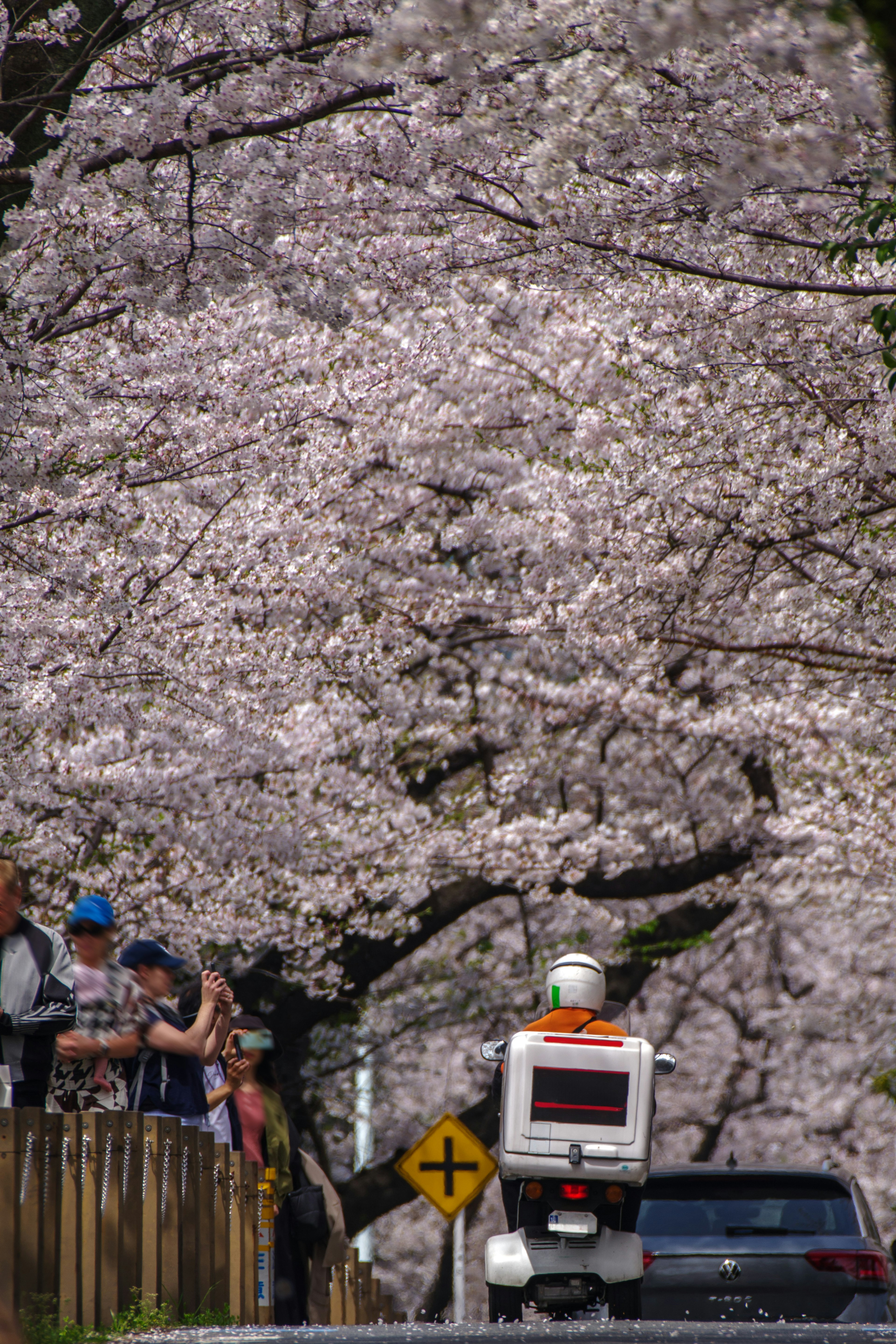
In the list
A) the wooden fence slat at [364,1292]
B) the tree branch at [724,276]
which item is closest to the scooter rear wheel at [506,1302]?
the tree branch at [724,276]

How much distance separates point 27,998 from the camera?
611 centimetres

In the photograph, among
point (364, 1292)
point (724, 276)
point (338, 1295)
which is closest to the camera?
point (724, 276)

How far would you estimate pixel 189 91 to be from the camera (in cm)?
727

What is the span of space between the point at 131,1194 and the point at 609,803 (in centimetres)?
1112

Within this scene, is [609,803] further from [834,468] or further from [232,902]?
[834,468]

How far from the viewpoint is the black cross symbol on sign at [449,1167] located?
13422 mm

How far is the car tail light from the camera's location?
308 inches

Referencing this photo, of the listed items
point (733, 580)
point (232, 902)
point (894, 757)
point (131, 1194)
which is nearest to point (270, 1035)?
point (131, 1194)

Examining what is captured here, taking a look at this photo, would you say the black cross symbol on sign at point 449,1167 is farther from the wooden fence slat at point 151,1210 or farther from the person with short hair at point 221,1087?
the wooden fence slat at point 151,1210

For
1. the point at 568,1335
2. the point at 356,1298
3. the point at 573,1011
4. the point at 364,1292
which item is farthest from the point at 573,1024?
the point at 364,1292

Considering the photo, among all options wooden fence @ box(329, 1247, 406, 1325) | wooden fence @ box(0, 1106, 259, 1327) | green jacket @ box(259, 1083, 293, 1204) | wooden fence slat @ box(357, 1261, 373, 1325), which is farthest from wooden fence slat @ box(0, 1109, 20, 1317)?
wooden fence slat @ box(357, 1261, 373, 1325)

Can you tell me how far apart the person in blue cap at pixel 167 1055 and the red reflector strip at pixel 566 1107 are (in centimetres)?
151

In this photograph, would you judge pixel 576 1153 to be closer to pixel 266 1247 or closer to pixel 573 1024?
pixel 573 1024

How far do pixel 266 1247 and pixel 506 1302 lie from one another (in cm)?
153
